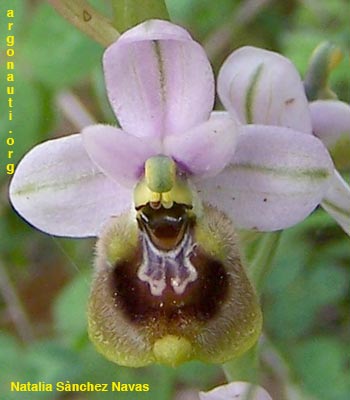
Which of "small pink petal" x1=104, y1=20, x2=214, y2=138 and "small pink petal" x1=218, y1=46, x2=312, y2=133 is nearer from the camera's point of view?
"small pink petal" x1=104, y1=20, x2=214, y2=138

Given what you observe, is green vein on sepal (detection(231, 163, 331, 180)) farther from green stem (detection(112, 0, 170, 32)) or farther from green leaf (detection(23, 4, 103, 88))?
green leaf (detection(23, 4, 103, 88))

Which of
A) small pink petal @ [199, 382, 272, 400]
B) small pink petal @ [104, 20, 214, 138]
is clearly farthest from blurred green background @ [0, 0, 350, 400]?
small pink petal @ [104, 20, 214, 138]

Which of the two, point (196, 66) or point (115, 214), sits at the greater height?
point (196, 66)

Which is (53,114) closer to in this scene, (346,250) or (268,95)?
(346,250)

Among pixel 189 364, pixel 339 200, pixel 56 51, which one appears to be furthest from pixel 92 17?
pixel 189 364

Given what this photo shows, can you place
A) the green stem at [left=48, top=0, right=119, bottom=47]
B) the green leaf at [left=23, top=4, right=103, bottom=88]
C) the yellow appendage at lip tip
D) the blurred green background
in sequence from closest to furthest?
1. the yellow appendage at lip tip
2. the green stem at [left=48, top=0, right=119, bottom=47]
3. the blurred green background
4. the green leaf at [left=23, top=4, right=103, bottom=88]

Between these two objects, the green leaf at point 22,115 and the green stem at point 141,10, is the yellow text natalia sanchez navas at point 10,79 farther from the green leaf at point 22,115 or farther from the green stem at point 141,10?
the green stem at point 141,10

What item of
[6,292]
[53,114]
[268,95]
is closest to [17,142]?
[53,114]
